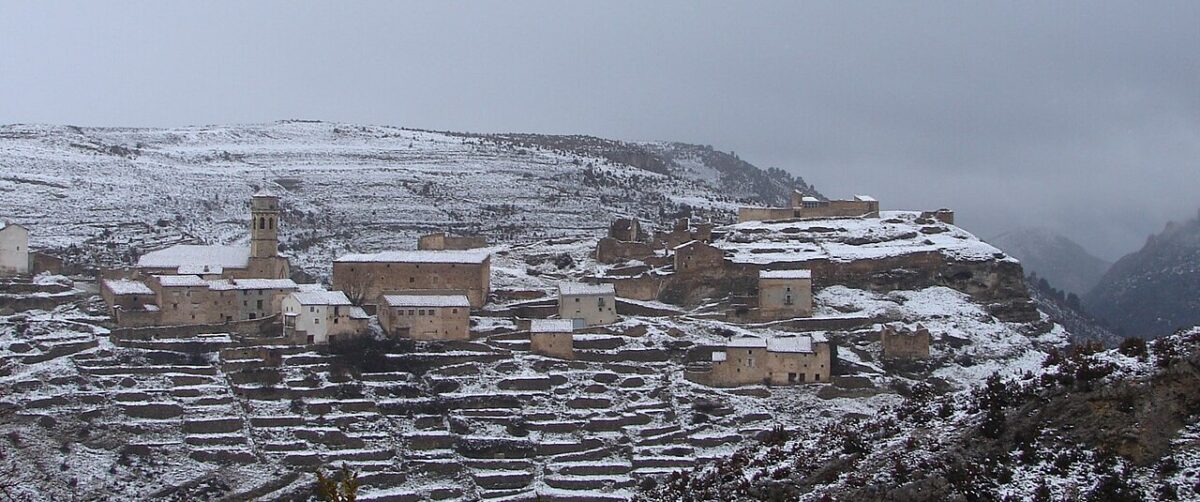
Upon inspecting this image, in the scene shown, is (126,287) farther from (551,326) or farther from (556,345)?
(556,345)

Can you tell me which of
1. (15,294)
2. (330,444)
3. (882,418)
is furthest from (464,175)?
(882,418)

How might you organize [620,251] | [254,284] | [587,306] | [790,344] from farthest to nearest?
[620,251]
[587,306]
[254,284]
[790,344]

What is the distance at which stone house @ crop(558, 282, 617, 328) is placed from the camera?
2141 inches

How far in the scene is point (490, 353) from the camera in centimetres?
5075

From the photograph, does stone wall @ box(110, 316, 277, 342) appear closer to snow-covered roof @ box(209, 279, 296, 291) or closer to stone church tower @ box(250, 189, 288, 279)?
snow-covered roof @ box(209, 279, 296, 291)

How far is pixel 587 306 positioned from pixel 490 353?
5201mm

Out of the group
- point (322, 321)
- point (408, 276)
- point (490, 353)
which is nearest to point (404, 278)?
point (408, 276)

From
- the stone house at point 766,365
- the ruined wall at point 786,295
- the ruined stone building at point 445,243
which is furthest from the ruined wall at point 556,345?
the ruined stone building at point 445,243

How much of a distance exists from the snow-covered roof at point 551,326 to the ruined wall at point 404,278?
424 centimetres

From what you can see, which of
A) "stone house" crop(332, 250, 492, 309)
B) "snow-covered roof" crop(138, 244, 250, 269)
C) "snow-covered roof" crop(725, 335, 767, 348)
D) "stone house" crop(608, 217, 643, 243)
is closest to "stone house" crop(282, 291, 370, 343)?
"stone house" crop(332, 250, 492, 309)

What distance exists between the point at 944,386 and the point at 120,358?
90.6 ft

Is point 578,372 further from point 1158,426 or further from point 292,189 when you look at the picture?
point 292,189

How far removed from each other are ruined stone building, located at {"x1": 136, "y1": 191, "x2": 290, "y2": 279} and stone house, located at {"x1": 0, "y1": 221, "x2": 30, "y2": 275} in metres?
4.32

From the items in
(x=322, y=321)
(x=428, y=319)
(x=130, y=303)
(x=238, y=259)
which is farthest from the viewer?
(x=238, y=259)
